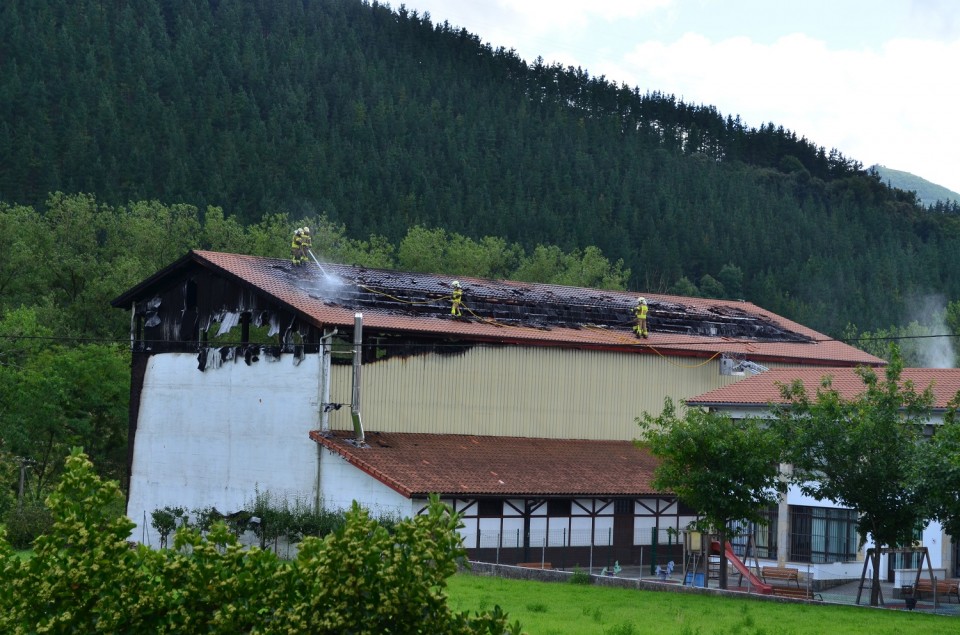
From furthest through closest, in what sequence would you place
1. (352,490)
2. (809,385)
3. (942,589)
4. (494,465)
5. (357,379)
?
(809,385)
(494,465)
(357,379)
(352,490)
(942,589)

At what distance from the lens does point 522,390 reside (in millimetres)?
43781

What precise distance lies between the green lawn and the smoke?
243ft

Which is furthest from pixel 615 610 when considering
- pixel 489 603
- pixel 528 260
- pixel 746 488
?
pixel 528 260

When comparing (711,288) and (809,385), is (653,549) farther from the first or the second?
(711,288)

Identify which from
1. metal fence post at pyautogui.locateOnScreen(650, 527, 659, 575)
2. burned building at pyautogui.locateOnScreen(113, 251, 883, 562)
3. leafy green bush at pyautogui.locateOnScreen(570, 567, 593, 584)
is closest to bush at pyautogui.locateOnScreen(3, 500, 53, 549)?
burned building at pyautogui.locateOnScreen(113, 251, 883, 562)

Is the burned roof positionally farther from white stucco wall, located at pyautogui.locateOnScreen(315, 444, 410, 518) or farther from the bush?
the bush

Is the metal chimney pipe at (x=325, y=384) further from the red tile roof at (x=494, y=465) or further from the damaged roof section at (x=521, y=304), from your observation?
the damaged roof section at (x=521, y=304)

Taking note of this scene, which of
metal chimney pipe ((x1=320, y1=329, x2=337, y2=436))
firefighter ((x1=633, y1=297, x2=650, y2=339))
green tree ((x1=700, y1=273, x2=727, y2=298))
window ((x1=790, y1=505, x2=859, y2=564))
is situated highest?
green tree ((x1=700, y1=273, x2=727, y2=298))

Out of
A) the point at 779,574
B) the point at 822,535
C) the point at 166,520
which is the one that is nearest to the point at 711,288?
the point at 822,535

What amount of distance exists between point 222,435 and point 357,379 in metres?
6.84

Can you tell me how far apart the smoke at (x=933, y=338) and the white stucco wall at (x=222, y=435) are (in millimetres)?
69977

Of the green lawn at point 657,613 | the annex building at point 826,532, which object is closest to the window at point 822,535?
the annex building at point 826,532

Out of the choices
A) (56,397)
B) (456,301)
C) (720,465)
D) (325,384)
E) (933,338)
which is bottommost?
(720,465)

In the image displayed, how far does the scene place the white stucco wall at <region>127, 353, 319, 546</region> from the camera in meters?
39.7
